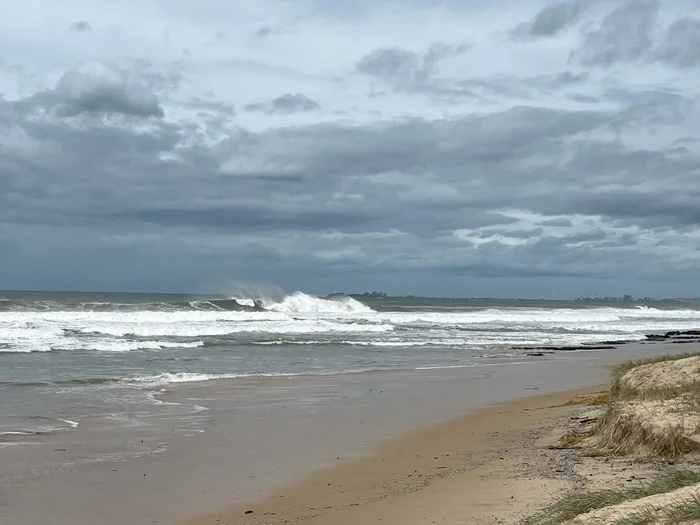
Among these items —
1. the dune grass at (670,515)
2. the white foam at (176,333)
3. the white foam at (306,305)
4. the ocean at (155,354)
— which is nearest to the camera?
the dune grass at (670,515)

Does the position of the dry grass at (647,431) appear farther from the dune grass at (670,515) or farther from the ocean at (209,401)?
the ocean at (209,401)

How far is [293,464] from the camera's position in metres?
9.29

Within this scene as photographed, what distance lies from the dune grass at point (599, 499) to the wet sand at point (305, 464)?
56 centimetres

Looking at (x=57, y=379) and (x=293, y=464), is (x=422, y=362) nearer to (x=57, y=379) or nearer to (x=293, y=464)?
(x=57, y=379)

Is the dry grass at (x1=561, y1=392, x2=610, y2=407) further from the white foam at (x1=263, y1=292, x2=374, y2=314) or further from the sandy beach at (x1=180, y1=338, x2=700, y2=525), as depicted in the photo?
the white foam at (x1=263, y1=292, x2=374, y2=314)

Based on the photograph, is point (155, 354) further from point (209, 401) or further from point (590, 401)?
point (590, 401)

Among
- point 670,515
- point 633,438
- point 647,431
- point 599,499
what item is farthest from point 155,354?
point 670,515

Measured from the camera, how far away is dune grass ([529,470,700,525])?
17.1 feet

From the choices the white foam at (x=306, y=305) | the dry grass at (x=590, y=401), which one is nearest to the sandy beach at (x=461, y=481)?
the dry grass at (x=590, y=401)

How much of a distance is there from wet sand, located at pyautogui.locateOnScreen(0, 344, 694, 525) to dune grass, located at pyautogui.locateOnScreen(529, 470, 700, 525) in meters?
0.56

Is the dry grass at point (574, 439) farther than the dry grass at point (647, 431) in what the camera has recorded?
Yes

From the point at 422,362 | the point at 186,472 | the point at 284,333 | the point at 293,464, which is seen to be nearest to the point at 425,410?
the point at 293,464

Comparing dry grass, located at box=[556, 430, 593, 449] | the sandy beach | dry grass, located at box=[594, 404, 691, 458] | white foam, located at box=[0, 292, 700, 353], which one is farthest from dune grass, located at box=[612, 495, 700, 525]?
white foam, located at box=[0, 292, 700, 353]

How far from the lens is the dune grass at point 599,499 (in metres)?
5.21
